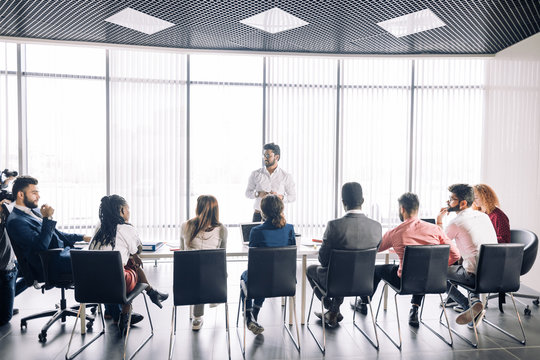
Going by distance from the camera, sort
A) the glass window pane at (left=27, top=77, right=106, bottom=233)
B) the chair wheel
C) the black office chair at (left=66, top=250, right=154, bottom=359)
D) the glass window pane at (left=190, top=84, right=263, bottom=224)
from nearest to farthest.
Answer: the black office chair at (left=66, top=250, right=154, bottom=359) → the chair wheel → the glass window pane at (left=27, top=77, right=106, bottom=233) → the glass window pane at (left=190, top=84, right=263, bottom=224)

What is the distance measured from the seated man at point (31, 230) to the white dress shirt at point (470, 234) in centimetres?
347

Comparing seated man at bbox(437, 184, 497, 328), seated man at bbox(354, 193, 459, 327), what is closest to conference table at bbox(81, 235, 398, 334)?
seated man at bbox(354, 193, 459, 327)

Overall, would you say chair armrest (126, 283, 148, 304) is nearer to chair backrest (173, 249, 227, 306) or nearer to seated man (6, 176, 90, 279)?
chair backrest (173, 249, 227, 306)

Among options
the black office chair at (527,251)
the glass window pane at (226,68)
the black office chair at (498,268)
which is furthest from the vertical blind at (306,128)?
the black office chair at (498,268)

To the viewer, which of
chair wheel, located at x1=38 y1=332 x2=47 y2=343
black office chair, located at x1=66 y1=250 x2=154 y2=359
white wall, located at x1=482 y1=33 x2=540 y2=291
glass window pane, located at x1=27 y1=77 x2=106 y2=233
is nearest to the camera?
black office chair, located at x1=66 y1=250 x2=154 y2=359

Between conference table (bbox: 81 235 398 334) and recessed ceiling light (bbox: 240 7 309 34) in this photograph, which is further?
recessed ceiling light (bbox: 240 7 309 34)

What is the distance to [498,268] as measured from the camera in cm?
333

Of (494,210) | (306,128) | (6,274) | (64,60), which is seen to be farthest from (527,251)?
(64,60)

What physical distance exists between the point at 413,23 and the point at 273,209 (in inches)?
115

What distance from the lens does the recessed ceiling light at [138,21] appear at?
4.39 meters

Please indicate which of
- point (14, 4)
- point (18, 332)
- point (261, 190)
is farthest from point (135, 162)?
point (18, 332)

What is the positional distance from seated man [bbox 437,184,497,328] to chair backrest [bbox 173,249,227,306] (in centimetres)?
212

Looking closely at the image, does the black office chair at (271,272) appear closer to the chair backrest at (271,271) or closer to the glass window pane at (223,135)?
the chair backrest at (271,271)

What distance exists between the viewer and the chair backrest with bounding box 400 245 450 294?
10.6 feet
